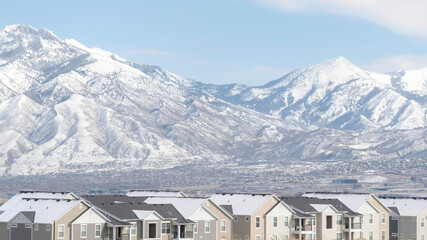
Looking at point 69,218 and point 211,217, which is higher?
point 211,217

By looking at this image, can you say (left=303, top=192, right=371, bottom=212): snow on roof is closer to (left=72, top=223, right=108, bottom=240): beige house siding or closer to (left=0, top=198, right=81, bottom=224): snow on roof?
(left=72, top=223, right=108, bottom=240): beige house siding

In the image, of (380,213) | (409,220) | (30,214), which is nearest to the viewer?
(30,214)

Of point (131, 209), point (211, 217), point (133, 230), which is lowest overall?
point (133, 230)

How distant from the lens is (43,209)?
9825 centimetres

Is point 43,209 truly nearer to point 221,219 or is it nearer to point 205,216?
Result: point 205,216

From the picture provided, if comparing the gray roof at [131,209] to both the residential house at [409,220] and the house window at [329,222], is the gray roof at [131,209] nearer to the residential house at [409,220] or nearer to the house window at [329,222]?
the house window at [329,222]

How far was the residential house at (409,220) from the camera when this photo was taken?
13175cm

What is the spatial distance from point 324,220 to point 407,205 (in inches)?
724

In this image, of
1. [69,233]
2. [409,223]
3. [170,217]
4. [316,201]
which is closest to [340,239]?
[316,201]

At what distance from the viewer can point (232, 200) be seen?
396 ft

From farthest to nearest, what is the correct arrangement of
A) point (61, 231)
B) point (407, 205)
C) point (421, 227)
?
point (407, 205)
point (421, 227)
point (61, 231)

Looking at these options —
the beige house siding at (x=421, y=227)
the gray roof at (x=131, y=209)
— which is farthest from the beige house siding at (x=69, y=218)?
the beige house siding at (x=421, y=227)

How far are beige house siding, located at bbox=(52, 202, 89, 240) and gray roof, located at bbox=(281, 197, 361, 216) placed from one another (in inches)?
1320


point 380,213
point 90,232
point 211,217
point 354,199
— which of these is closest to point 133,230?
point 90,232
